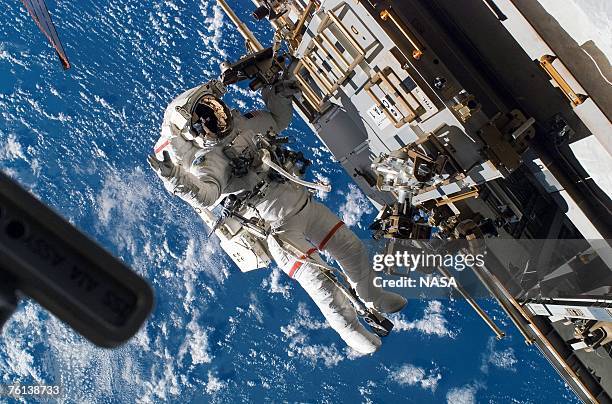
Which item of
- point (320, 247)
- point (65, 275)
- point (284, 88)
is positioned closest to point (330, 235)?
point (320, 247)

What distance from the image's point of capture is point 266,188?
5.18 m

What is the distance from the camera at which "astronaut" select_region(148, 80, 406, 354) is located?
4742 mm

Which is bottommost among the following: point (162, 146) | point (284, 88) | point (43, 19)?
point (284, 88)

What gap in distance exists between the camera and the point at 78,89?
359 inches

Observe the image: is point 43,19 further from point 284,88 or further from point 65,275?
point 65,275

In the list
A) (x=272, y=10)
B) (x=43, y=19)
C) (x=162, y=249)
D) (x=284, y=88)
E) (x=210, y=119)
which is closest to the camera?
(x=210, y=119)

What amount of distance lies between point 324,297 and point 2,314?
4.31 meters

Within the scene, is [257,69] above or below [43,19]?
below

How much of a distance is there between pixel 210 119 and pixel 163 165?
2.24 feet

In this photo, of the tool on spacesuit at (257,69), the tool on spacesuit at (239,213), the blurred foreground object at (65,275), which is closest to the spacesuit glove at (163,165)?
the tool on spacesuit at (239,213)

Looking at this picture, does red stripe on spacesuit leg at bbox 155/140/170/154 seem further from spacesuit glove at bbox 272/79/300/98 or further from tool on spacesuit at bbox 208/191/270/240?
spacesuit glove at bbox 272/79/300/98

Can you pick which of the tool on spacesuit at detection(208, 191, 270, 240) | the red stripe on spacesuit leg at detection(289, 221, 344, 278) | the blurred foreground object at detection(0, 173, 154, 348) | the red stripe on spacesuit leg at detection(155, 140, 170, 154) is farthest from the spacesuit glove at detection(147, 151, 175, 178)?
the blurred foreground object at detection(0, 173, 154, 348)

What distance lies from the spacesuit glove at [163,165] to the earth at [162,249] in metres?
4.09

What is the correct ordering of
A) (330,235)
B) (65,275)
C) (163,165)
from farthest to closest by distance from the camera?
(330,235) < (163,165) < (65,275)
